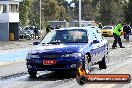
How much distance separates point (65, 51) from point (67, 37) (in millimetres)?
1462

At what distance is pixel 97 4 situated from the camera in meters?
123

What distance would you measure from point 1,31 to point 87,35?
39.3 m

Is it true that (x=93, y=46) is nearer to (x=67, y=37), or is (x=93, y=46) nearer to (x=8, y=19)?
(x=67, y=37)

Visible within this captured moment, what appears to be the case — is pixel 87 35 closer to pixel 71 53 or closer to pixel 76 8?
pixel 71 53

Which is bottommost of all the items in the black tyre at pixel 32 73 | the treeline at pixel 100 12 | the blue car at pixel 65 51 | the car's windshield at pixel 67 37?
the black tyre at pixel 32 73

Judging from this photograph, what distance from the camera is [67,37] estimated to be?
43.7 ft

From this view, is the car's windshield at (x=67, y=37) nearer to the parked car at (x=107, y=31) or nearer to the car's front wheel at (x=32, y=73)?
the car's front wheel at (x=32, y=73)

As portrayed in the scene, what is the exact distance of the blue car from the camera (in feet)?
38.9

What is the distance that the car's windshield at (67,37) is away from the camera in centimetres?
1318

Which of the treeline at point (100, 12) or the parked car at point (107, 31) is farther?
the treeline at point (100, 12)

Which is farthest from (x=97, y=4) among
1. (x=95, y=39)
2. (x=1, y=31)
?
(x=95, y=39)

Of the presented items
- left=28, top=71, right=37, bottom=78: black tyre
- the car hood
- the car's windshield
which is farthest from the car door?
left=28, top=71, right=37, bottom=78: black tyre

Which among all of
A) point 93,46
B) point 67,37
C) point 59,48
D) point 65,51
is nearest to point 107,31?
point 93,46

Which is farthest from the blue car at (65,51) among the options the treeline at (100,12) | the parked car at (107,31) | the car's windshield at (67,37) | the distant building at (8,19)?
the treeline at (100,12)
